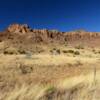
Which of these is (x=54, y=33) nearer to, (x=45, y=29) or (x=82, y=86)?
(x=45, y=29)

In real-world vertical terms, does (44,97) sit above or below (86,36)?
below

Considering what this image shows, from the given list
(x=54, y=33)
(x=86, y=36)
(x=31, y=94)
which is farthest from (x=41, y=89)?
(x=86, y=36)

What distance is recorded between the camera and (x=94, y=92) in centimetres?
625

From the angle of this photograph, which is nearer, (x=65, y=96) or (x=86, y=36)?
(x=65, y=96)

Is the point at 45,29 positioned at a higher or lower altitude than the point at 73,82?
higher

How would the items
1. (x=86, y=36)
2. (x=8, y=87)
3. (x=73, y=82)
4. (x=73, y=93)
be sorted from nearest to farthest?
(x=73, y=93)
(x=8, y=87)
(x=73, y=82)
(x=86, y=36)

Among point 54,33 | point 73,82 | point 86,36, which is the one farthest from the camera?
point 86,36

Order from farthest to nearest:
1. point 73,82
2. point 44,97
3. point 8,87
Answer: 1. point 73,82
2. point 8,87
3. point 44,97

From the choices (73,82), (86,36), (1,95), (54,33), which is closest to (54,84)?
(73,82)

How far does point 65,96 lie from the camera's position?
591 centimetres

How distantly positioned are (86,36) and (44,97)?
134 metres

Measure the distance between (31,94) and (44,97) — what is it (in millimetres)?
351

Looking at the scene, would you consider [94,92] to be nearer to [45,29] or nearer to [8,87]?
[8,87]

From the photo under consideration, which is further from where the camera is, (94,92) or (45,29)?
(45,29)
